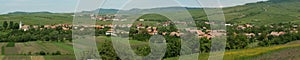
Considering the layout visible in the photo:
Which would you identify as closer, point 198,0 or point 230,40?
point 198,0

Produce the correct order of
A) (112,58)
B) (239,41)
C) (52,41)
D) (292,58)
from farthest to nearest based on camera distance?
(52,41) < (239,41) < (112,58) < (292,58)

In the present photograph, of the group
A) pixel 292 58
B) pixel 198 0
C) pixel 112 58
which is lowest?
pixel 112 58

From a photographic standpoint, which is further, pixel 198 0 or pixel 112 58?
pixel 112 58

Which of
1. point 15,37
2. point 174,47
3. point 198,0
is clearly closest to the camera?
point 198,0

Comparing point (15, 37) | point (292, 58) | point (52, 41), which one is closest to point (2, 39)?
point (15, 37)

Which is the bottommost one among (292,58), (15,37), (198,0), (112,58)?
(15,37)

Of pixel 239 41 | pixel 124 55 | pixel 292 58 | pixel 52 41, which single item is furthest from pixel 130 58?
pixel 52 41

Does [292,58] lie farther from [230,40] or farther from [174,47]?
[230,40]

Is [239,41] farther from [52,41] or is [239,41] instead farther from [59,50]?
[52,41]

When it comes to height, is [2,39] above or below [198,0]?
below
